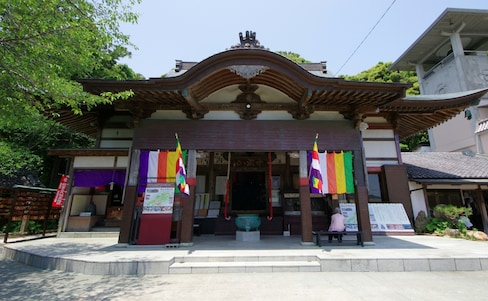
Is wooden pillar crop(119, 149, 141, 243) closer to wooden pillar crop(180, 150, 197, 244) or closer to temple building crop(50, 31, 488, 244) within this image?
temple building crop(50, 31, 488, 244)

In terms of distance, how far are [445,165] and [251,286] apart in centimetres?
1278

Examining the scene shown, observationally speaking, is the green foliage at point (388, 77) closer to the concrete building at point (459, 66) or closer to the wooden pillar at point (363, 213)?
the concrete building at point (459, 66)

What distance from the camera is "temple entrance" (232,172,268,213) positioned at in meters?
9.62

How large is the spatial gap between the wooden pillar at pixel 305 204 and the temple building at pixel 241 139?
3 centimetres

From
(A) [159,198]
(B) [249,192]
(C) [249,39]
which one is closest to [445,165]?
(B) [249,192]

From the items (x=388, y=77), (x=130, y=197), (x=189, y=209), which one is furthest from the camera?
(x=388, y=77)

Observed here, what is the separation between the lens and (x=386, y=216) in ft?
27.5

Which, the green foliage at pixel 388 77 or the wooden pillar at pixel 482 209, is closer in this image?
the wooden pillar at pixel 482 209

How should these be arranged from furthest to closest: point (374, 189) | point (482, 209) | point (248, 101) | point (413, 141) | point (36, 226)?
1. point (413, 141)
2. point (36, 226)
3. point (482, 209)
4. point (374, 189)
5. point (248, 101)

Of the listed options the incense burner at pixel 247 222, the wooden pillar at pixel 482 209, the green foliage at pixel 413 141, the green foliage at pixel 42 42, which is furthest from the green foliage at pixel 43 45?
the green foliage at pixel 413 141

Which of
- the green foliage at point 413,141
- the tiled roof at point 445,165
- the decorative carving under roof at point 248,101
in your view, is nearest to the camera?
the decorative carving under roof at point 248,101

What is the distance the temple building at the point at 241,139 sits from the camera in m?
6.59

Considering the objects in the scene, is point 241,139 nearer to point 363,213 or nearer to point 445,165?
point 363,213

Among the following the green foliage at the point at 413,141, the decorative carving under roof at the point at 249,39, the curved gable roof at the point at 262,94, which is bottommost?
the curved gable roof at the point at 262,94
